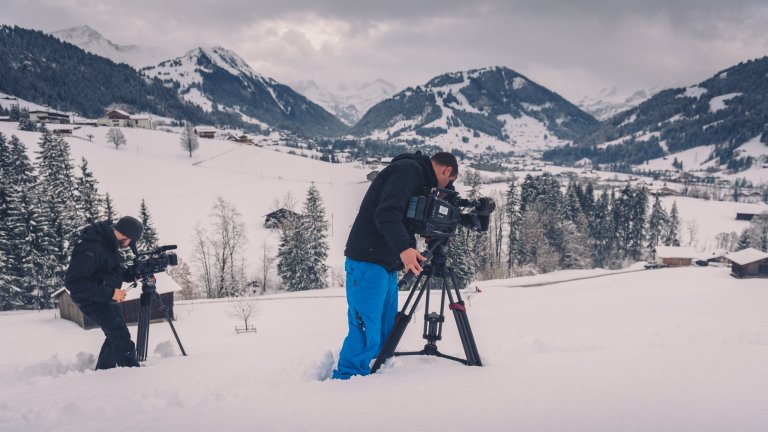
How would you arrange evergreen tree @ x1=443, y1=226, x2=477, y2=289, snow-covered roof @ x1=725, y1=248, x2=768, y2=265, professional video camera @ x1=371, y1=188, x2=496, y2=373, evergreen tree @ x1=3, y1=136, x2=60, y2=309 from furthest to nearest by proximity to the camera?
1. evergreen tree @ x1=443, y1=226, x2=477, y2=289
2. snow-covered roof @ x1=725, y1=248, x2=768, y2=265
3. evergreen tree @ x1=3, y1=136, x2=60, y2=309
4. professional video camera @ x1=371, y1=188, x2=496, y2=373

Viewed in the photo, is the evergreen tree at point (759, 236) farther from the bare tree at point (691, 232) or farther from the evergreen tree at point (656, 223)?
the evergreen tree at point (656, 223)

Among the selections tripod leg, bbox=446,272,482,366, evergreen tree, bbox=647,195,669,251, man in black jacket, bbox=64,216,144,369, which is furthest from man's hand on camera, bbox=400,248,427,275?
evergreen tree, bbox=647,195,669,251

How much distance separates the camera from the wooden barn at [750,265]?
108 ft

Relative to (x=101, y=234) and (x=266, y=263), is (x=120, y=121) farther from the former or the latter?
(x=101, y=234)

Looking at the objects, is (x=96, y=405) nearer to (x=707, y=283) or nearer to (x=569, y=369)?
(x=569, y=369)

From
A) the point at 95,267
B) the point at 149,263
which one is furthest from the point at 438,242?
the point at 95,267

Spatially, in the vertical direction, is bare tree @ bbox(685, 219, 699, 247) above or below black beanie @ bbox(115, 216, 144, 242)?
below

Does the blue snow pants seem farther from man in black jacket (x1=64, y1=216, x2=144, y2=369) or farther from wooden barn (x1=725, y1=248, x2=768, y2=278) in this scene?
wooden barn (x1=725, y1=248, x2=768, y2=278)

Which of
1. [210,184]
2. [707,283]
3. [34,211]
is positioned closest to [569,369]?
[707,283]

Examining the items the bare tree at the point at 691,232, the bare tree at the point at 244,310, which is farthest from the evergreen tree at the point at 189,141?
the bare tree at the point at 691,232

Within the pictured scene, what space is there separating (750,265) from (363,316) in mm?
42792

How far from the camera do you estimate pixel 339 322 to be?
79.4 feet

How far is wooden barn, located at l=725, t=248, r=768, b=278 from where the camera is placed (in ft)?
108

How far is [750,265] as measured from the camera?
3291cm
